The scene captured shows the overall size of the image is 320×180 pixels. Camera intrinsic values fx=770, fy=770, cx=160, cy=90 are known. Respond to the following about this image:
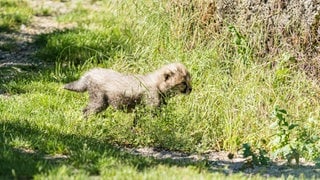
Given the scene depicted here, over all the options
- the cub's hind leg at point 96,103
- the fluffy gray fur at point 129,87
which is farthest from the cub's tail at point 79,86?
the cub's hind leg at point 96,103

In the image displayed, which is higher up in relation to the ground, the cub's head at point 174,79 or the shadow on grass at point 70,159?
the cub's head at point 174,79

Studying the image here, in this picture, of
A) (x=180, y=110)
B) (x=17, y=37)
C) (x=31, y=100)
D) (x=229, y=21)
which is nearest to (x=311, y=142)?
(x=180, y=110)

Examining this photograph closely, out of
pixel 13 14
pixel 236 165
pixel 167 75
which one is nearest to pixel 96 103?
pixel 167 75

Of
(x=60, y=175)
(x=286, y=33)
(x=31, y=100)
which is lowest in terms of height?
(x=60, y=175)

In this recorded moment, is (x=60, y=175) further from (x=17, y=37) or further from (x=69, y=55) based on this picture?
(x=17, y=37)

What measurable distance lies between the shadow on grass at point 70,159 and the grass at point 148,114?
0.04ft

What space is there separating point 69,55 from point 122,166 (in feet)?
17.3

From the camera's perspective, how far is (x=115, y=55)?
11.2 meters

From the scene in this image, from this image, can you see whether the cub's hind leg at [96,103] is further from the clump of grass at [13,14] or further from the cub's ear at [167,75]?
the clump of grass at [13,14]

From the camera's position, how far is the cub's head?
9008mm

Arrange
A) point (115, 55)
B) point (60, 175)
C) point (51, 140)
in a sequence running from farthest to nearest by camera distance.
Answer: point (115, 55)
point (51, 140)
point (60, 175)

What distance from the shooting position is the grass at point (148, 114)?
690cm

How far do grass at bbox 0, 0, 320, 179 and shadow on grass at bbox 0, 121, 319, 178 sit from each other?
0.5 inches

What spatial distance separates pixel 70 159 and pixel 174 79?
240 cm
